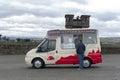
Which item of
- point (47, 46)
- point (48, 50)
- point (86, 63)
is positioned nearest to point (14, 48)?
point (47, 46)

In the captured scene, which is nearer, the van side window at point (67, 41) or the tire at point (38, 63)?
the tire at point (38, 63)

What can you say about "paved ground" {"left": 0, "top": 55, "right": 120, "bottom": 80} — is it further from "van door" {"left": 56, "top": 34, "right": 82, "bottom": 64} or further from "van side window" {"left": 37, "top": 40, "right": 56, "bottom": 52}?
"van side window" {"left": 37, "top": 40, "right": 56, "bottom": 52}

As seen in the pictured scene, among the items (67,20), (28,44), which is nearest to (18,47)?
(28,44)

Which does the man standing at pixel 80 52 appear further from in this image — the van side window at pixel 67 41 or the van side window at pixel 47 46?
the van side window at pixel 47 46

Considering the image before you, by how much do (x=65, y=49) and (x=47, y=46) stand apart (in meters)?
1.08

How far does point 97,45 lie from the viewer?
2448cm

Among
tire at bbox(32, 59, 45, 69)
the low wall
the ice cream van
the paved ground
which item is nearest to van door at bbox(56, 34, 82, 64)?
the ice cream van

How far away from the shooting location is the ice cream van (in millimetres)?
24375

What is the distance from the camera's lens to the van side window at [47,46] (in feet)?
81.1

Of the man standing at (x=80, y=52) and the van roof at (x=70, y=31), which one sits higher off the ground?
the van roof at (x=70, y=31)

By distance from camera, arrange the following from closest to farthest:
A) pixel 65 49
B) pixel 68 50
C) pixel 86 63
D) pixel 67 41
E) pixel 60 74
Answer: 1. pixel 60 74
2. pixel 86 63
3. pixel 68 50
4. pixel 65 49
5. pixel 67 41

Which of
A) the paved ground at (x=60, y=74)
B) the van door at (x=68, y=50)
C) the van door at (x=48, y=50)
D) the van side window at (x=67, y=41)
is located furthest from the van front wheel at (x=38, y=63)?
the van side window at (x=67, y=41)

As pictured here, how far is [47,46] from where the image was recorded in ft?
81.3

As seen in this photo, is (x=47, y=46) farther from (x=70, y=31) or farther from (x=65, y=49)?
(x=70, y=31)
